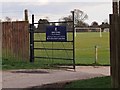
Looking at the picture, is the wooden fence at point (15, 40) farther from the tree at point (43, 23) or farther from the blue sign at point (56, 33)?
the blue sign at point (56, 33)

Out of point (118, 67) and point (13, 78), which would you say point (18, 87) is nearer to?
point (13, 78)

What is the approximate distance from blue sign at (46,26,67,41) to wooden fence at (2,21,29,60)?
5.58 ft

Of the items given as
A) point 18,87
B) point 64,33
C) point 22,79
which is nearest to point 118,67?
point 18,87

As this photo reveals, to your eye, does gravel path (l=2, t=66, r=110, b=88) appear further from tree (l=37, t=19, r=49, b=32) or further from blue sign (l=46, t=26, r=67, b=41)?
tree (l=37, t=19, r=49, b=32)

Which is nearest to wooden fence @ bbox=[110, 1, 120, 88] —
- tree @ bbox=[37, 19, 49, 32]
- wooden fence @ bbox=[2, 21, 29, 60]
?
tree @ bbox=[37, 19, 49, 32]

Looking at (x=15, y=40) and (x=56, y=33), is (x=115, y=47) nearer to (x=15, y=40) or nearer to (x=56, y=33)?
(x=56, y=33)

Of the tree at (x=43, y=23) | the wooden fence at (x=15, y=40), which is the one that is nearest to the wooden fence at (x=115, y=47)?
the tree at (x=43, y=23)

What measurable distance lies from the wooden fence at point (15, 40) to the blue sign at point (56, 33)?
170cm

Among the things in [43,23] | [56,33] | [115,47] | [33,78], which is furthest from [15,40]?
[115,47]

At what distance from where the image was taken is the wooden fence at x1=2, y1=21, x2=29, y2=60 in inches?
875

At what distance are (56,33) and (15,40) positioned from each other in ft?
10.2

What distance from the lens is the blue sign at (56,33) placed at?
20359 millimetres

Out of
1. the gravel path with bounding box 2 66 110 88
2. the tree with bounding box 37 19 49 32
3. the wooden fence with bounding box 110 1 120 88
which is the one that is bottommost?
the gravel path with bounding box 2 66 110 88

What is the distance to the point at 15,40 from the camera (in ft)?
74.3
